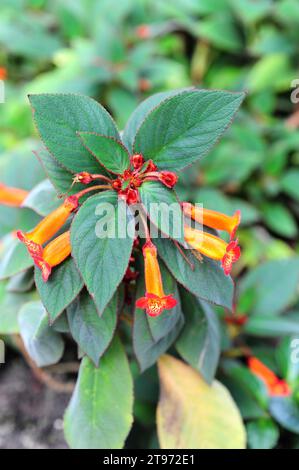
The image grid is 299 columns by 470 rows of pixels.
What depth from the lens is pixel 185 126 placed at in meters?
0.94

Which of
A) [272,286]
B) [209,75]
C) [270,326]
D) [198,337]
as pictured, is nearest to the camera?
[198,337]

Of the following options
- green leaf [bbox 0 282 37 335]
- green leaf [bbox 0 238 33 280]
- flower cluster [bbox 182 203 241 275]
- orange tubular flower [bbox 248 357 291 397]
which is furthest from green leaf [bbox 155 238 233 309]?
orange tubular flower [bbox 248 357 291 397]

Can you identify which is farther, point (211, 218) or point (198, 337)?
point (198, 337)

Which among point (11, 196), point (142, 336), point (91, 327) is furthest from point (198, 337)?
point (11, 196)

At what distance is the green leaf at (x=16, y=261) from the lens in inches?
43.1

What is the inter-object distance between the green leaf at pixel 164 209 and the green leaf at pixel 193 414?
46 cm

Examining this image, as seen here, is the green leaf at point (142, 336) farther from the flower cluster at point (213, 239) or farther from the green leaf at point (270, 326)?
the green leaf at point (270, 326)

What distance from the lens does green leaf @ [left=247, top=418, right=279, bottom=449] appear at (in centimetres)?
132

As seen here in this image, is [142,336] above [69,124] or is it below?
below

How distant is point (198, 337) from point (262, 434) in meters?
0.34

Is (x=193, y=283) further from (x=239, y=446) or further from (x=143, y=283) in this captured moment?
(x=239, y=446)

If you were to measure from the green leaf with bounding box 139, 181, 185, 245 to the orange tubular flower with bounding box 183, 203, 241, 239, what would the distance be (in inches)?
2.0

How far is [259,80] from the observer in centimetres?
217

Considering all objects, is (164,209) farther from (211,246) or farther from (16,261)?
(16,261)
